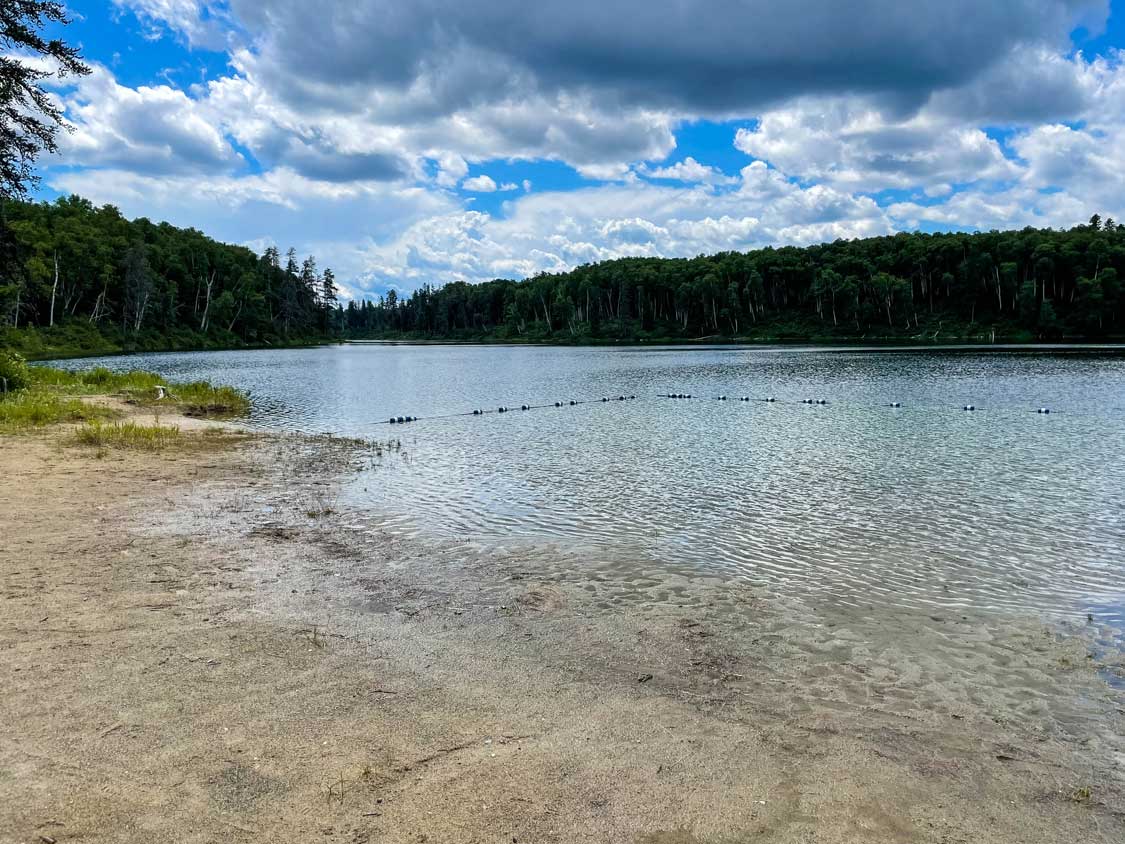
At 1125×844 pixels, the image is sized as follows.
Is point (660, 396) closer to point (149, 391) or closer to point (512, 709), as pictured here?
point (149, 391)

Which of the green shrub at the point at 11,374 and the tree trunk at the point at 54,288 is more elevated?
the tree trunk at the point at 54,288

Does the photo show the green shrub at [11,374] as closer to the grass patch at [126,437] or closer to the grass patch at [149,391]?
the grass patch at [149,391]

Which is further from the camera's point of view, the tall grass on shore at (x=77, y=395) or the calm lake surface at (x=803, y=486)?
the tall grass on shore at (x=77, y=395)

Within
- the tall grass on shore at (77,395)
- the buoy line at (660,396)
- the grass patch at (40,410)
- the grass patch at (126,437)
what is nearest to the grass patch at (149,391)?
the tall grass on shore at (77,395)

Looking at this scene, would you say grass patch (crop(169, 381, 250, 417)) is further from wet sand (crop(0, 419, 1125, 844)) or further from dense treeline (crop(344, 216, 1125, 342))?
dense treeline (crop(344, 216, 1125, 342))

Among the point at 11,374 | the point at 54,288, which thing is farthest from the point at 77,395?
the point at 54,288

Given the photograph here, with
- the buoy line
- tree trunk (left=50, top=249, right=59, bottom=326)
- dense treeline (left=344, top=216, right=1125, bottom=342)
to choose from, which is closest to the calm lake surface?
the buoy line

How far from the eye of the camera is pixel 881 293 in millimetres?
139375

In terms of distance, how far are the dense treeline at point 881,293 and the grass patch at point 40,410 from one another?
4857 inches

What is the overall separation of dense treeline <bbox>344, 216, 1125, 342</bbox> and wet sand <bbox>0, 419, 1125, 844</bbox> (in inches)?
4958

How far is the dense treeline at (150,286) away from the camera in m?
104

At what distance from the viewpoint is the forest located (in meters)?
112

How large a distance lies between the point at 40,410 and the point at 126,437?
4.92 m

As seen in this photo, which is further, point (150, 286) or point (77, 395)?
point (150, 286)
